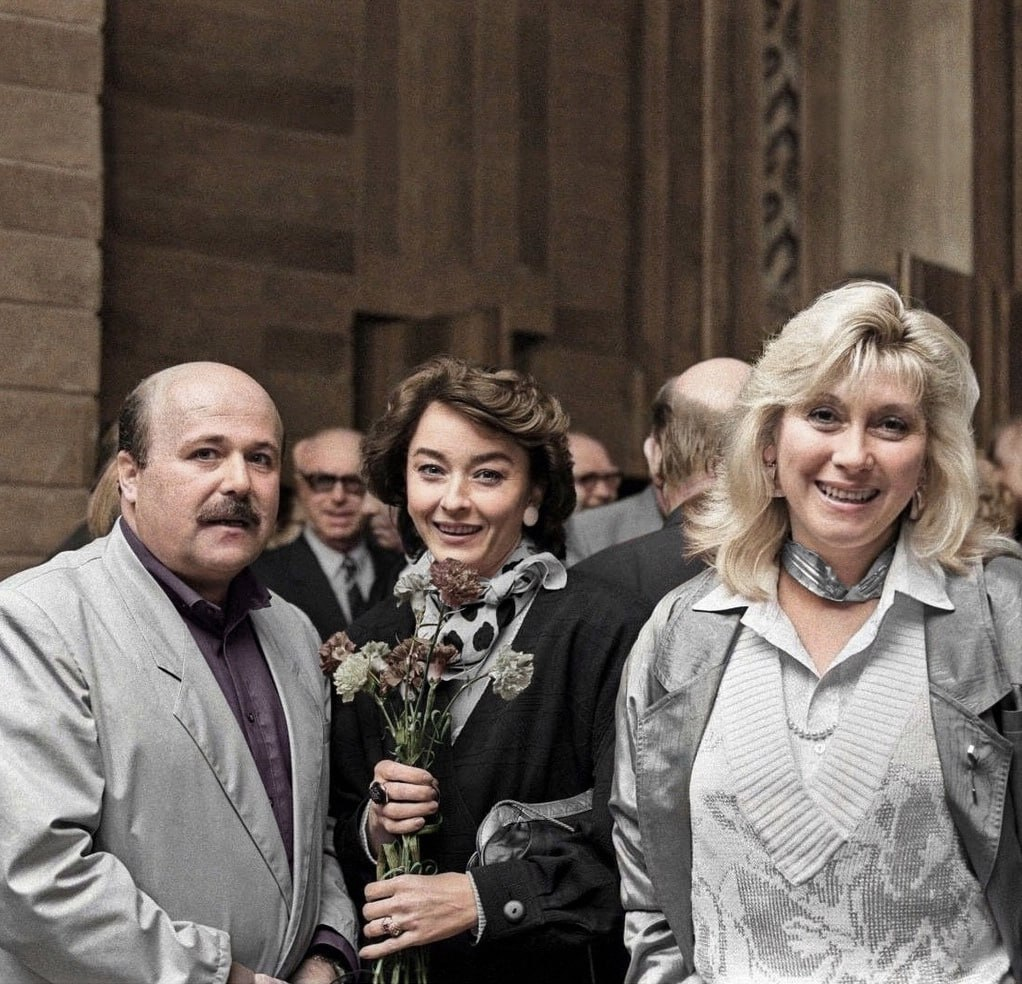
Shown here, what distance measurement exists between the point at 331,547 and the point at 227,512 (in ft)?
11.8

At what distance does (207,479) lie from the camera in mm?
3158

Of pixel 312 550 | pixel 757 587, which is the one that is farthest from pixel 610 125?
pixel 757 587

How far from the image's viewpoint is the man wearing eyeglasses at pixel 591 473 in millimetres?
6992

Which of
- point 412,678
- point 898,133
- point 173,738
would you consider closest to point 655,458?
point 412,678

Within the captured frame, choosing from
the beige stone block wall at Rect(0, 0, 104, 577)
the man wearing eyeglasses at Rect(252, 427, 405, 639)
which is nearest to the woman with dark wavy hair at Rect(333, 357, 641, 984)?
the man wearing eyeglasses at Rect(252, 427, 405, 639)

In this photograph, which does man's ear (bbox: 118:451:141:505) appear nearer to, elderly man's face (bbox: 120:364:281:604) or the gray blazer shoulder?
elderly man's face (bbox: 120:364:281:604)

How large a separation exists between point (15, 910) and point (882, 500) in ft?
4.88

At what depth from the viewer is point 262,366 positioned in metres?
7.64

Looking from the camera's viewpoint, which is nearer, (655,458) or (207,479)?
(207,479)

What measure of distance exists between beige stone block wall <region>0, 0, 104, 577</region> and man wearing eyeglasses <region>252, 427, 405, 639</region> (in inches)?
31.2

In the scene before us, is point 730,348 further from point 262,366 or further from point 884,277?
point 262,366

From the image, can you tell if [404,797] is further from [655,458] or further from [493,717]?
[655,458]

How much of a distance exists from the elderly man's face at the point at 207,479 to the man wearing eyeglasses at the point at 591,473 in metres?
3.75

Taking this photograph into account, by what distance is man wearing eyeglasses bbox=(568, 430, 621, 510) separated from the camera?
6.99 meters
